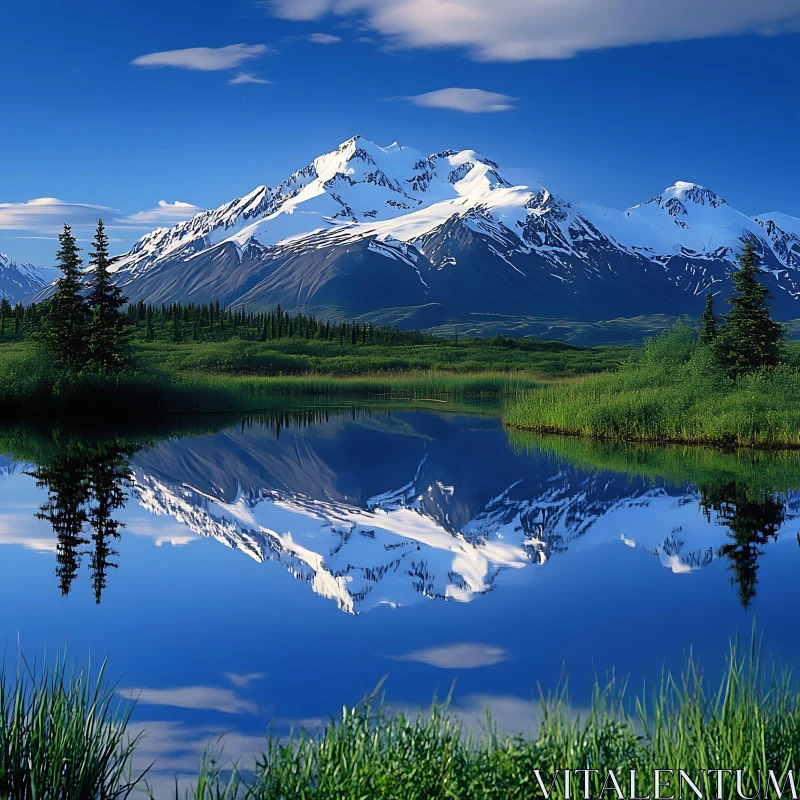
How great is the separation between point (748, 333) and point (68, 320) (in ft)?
105

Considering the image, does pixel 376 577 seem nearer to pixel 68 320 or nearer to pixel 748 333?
pixel 748 333

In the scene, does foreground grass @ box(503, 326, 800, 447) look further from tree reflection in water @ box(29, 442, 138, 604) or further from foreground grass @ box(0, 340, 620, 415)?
foreground grass @ box(0, 340, 620, 415)

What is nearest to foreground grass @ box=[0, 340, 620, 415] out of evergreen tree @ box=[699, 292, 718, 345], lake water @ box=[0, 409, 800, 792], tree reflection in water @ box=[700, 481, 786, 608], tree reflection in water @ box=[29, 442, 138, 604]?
tree reflection in water @ box=[29, 442, 138, 604]

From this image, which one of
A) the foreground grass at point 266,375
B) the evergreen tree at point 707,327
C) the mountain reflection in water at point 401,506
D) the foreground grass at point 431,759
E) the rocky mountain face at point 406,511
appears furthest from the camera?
the evergreen tree at point 707,327

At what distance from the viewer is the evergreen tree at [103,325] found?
4581 cm

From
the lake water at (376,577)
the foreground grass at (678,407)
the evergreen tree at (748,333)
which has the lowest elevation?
the lake water at (376,577)

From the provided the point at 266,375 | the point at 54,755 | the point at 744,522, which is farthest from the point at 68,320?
the point at 54,755

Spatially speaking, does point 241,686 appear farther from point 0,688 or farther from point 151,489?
point 151,489

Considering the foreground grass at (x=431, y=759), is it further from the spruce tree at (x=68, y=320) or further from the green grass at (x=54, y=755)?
the spruce tree at (x=68, y=320)

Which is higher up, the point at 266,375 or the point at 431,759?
the point at 266,375

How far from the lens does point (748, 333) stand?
1453 inches

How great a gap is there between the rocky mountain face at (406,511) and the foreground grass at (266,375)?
884 cm

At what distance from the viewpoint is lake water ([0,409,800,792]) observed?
8805mm

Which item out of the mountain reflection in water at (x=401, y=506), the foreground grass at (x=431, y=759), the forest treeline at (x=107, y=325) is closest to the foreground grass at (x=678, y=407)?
the mountain reflection in water at (x=401, y=506)
